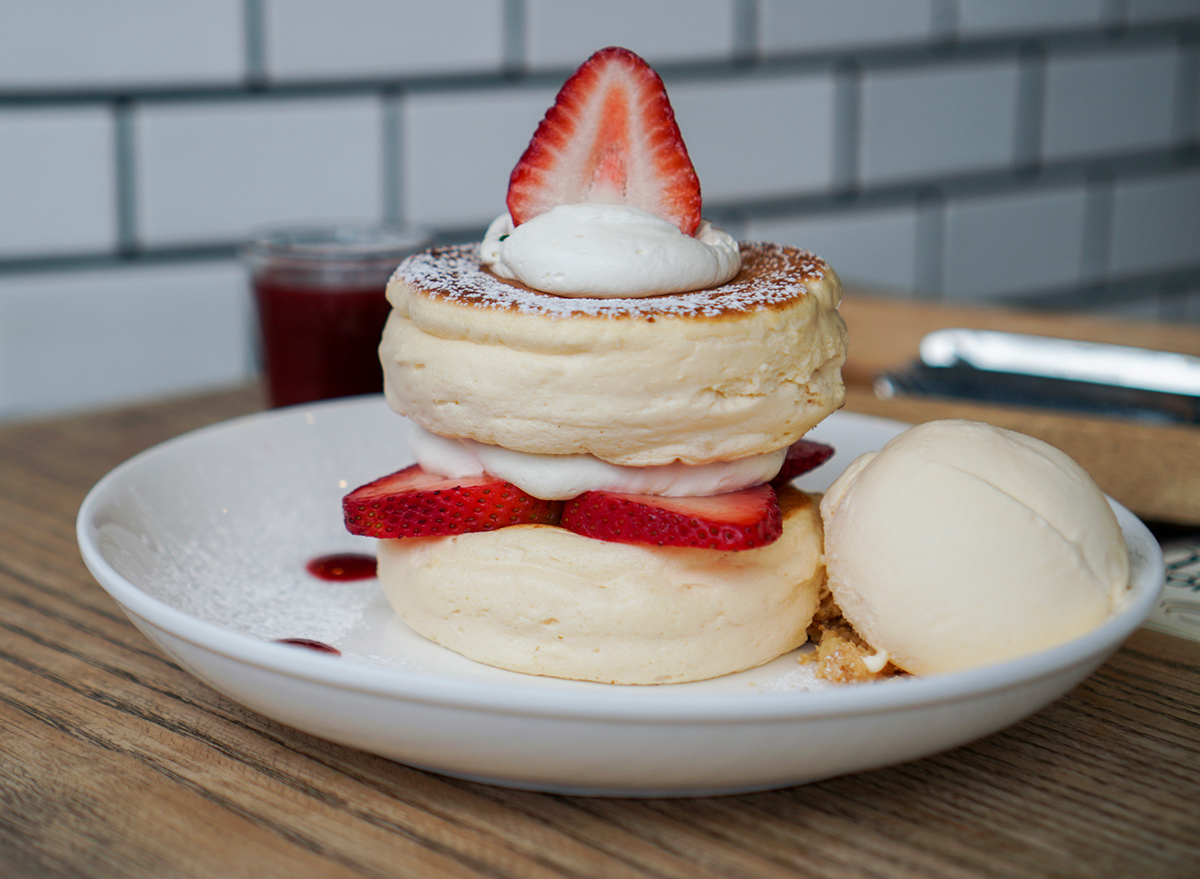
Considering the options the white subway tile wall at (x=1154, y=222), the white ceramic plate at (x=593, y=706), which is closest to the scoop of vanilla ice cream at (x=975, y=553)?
the white ceramic plate at (x=593, y=706)

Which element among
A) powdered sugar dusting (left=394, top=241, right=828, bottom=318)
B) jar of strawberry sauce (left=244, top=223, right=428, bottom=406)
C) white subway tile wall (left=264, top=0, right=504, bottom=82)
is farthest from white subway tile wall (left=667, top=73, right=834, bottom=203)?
powdered sugar dusting (left=394, top=241, right=828, bottom=318)

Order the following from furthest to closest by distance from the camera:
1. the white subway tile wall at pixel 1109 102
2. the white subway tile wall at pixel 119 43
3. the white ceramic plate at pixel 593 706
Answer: the white subway tile wall at pixel 1109 102, the white subway tile wall at pixel 119 43, the white ceramic plate at pixel 593 706

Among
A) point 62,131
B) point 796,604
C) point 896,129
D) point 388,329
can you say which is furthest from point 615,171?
point 896,129

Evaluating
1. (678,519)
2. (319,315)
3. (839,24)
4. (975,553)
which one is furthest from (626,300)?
(839,24)

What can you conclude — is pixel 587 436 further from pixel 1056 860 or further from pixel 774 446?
pixel 1056 860

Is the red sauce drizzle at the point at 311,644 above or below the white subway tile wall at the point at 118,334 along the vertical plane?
below

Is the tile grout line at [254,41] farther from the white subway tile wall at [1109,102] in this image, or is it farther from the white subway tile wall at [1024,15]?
the white subway tile wall at [1109,102]

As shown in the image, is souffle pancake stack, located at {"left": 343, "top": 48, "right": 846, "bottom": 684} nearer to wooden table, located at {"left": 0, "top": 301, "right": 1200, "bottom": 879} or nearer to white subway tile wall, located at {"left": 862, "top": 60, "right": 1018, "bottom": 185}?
wooden table, located at {"left": 0, "top": 301, "right": 1200, "bottom": 879}
